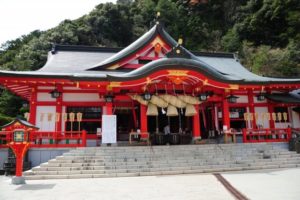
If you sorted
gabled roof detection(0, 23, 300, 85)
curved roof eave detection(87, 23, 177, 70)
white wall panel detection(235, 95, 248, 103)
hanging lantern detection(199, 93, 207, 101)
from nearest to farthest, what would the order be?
gabled roof detection(0, 23, 300, 85)
hanging lantern detection(199, 93, 207, 101)
curved roof eave detection(87, 23, 177, 70)
white wall panel detection(235, 95, 248, 103)

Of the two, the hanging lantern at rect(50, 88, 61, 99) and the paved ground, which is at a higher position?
the hanging lantern at rect(50, 88, 61, 99)

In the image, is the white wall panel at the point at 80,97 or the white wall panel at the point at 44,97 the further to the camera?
the white wall panel at the point at 80,97

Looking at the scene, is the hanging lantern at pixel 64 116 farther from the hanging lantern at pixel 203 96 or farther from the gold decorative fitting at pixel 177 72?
the hanging lantern at pixel 203 96

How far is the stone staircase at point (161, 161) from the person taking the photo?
10352 millimetres

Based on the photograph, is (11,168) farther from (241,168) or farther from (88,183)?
(241,168)

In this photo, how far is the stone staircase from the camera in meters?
10.4

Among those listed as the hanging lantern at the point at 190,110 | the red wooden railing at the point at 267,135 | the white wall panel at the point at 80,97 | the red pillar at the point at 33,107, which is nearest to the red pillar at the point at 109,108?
the white wall panel at the point at 80,97

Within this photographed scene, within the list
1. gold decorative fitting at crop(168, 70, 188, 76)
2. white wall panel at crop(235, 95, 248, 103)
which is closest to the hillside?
white wall panel at crop(235, 95, 248, 103)

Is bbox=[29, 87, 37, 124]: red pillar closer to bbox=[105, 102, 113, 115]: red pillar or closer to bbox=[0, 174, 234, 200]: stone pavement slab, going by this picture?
bbox=[105, 102, 113, 115]: red pillar

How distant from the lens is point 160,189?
739cm

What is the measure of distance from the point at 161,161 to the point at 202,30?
41.5m

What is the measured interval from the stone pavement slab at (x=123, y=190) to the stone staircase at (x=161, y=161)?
1449mm

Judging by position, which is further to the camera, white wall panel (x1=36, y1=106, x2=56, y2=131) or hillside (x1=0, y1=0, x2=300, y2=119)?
hillside (x1=0, y1=0, x2=300, y2=119)

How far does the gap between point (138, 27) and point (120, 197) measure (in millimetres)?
48315
